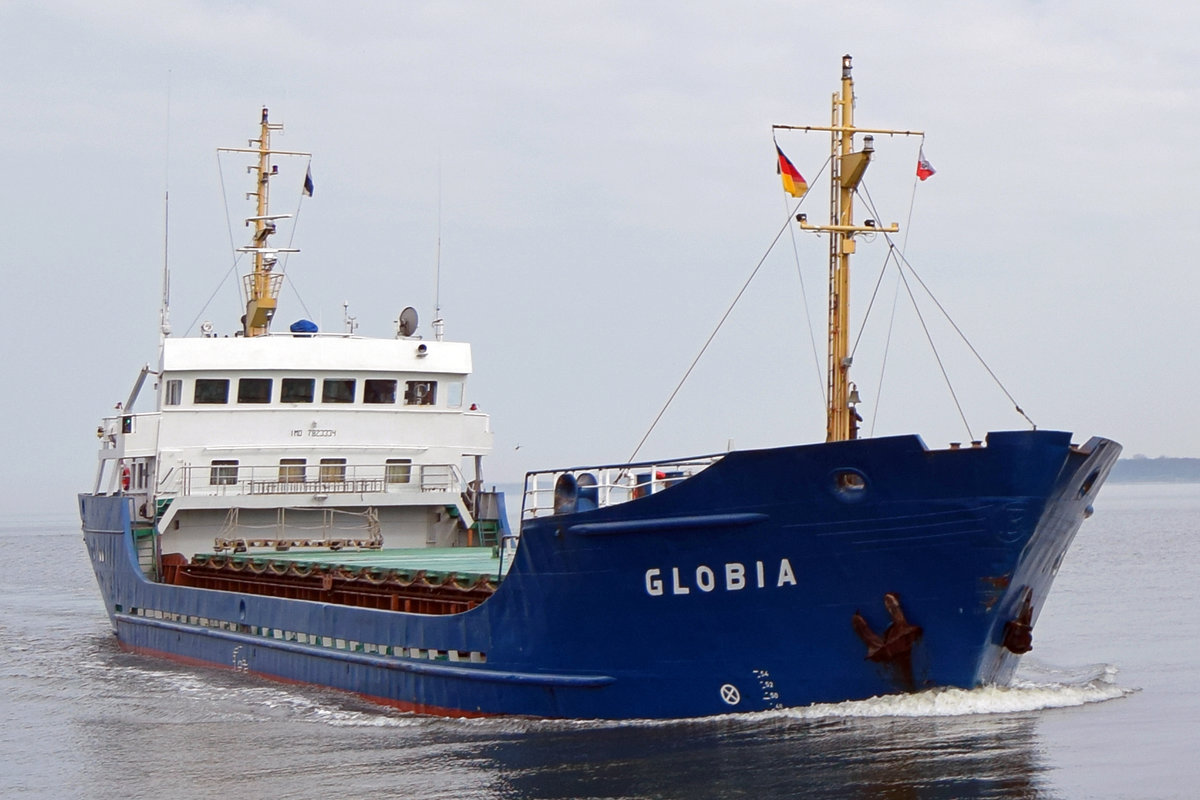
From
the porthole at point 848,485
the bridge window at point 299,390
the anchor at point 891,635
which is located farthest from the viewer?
the bridge window at point 299,390

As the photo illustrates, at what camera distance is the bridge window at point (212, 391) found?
2278 cm

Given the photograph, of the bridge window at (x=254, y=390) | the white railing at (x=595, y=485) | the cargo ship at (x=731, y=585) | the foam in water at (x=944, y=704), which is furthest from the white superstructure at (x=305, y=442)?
the foam in water at (x=944, y=704)

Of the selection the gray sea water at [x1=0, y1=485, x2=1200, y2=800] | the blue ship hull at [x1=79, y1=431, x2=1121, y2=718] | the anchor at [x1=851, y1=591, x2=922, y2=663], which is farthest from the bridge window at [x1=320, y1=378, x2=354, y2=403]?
the anchor at [x1=851, y1=591, x2=922, y2=663]

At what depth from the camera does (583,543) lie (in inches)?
553

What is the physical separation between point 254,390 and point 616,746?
11380 millimetres

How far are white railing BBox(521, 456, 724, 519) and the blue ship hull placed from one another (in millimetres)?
338

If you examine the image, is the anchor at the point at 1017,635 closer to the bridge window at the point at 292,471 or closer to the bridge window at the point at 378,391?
the bridge window at the point at 378,391

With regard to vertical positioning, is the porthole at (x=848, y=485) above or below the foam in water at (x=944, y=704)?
above

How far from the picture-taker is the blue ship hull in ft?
41.8

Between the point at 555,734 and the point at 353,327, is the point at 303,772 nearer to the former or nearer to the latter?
the point at 555,734

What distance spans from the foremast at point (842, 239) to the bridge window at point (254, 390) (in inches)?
434

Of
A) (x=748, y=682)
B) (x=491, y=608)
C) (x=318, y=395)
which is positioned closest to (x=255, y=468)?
(x=318, y=395)

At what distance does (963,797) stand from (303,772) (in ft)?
19.1

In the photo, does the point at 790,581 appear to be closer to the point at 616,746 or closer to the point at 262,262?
the point at 616,746
